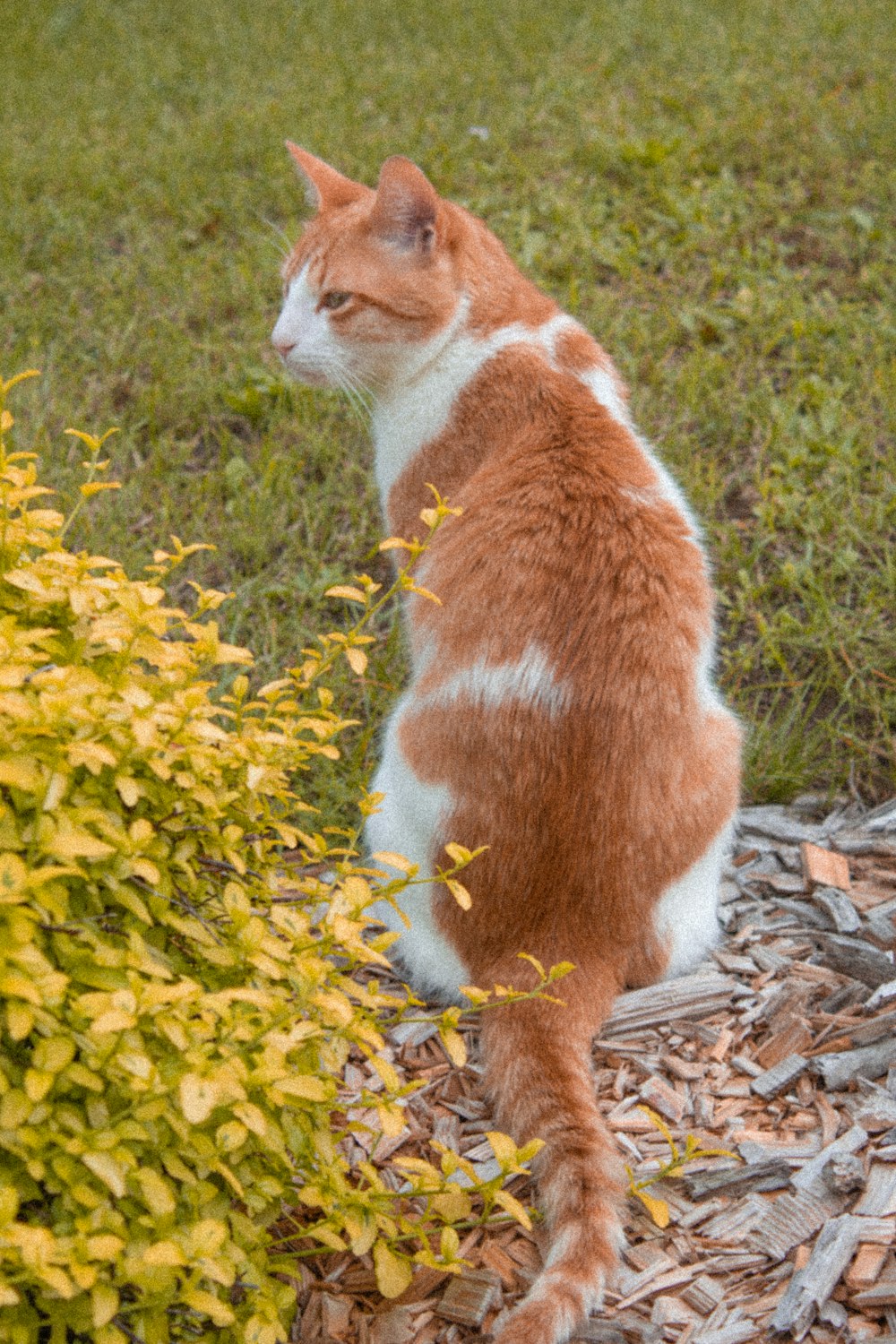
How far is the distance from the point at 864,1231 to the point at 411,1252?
2.43ft

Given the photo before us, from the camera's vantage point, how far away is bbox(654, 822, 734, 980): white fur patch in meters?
2.58

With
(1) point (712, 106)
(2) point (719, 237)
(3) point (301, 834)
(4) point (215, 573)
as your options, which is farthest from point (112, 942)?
(1) point (712, 106)

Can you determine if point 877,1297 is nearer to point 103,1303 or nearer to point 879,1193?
point 879,1193

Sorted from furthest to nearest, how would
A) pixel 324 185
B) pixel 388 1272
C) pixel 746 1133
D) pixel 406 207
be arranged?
pixel 324 185 < pixel 406 207 < pixel 746 1133 < pixel 388 1272

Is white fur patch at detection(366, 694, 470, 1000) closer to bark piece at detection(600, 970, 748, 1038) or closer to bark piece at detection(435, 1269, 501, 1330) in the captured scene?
bark piece at detection(600, 970, 748, 1038)

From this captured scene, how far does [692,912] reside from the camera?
8.73ft

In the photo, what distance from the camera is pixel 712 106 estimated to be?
5855mm

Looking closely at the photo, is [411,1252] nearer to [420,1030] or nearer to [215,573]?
[420,1030]

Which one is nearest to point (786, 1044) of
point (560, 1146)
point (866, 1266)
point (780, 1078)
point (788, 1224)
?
point (780, 1078)

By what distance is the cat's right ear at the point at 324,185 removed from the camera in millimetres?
3502

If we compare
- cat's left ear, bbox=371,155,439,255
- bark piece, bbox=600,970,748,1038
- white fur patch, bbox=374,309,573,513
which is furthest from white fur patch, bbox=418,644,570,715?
cat's left ear, bbox=371,155,439,255

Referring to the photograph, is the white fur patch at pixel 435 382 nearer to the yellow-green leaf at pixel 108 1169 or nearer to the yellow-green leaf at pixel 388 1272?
the yellow-green leaf at pixel 388 1272

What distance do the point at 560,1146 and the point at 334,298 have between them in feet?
7.05

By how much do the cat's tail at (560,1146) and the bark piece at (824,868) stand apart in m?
0.78
